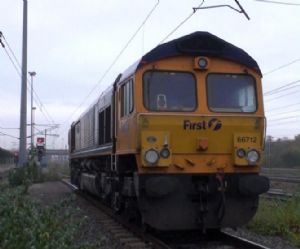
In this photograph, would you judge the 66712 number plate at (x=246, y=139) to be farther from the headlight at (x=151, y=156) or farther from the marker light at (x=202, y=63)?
the headlight at (x=151, y=156)

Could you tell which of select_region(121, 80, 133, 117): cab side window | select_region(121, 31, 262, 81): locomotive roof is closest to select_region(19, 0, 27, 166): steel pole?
select_region(121, 80, 133, 117): cab side window

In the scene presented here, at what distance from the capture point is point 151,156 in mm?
9992

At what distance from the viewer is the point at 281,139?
2667 inches

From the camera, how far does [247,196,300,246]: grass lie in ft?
36.8

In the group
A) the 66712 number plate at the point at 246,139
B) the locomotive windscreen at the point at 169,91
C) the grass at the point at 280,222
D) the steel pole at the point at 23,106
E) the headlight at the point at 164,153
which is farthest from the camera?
the steel pole at the point at 23,106

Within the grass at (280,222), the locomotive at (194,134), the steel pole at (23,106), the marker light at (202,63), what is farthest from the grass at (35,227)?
the steel pole at (23,106)

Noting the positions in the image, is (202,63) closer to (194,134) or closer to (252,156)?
(194,134)

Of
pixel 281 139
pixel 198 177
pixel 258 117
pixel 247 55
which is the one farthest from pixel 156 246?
pixel 281 139

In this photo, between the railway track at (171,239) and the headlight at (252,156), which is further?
the headlight at (252,156)

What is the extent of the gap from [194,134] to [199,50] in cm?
160

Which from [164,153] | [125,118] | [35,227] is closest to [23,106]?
[125,118]

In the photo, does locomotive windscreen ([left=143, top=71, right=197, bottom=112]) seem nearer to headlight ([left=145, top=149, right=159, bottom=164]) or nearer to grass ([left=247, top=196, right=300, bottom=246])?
headlight ([left=145, top=149, right=159, bottom=164])

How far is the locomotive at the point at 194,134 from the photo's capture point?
33.1ft

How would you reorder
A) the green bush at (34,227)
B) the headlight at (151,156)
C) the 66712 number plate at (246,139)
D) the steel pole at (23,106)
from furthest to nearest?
the steel pole at (23,106), the 66712 number plate at (246,139), the headlight at (151,156), the green bush at (34,227)
